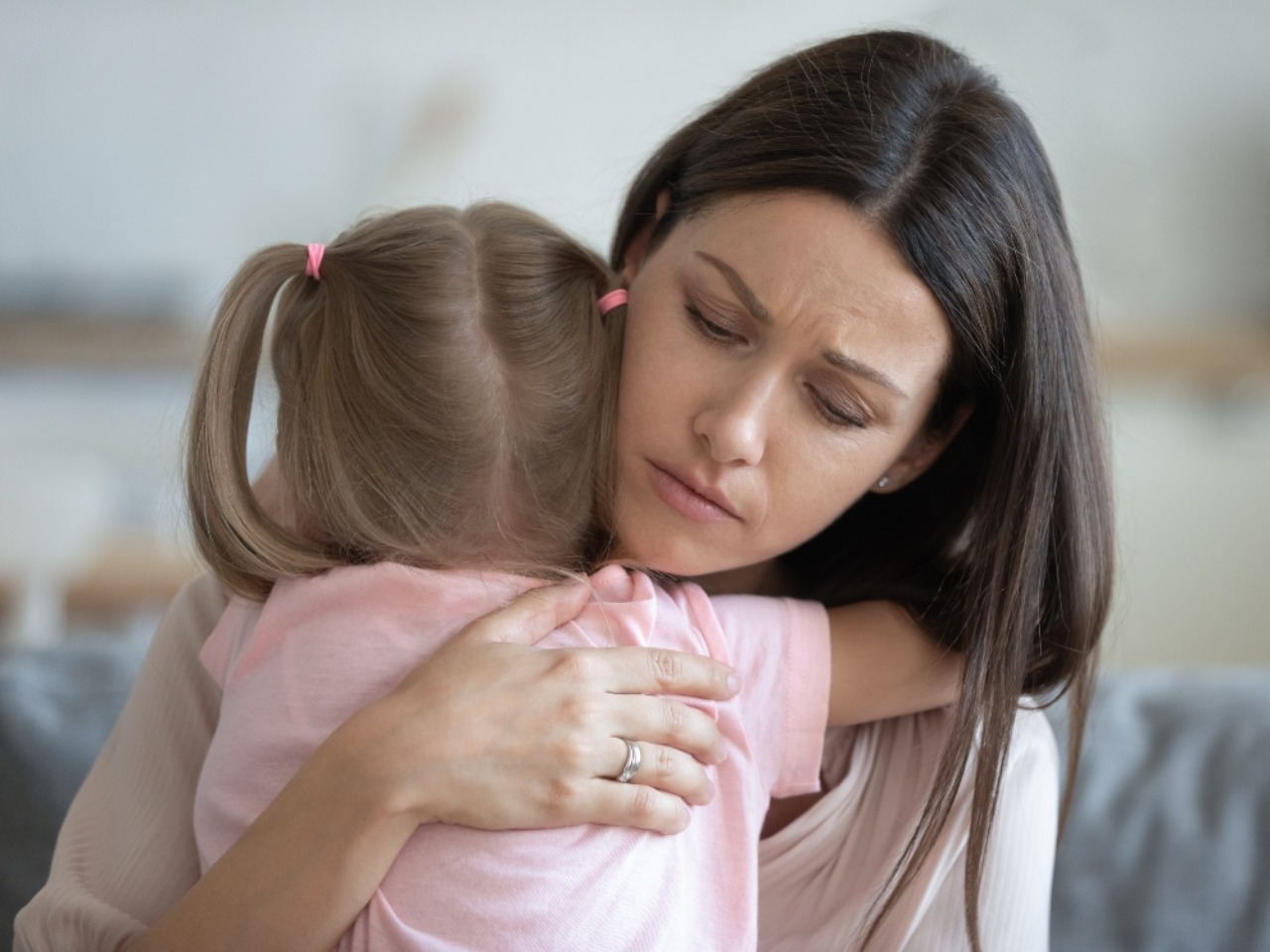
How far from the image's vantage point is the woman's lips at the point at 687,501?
1.11 m

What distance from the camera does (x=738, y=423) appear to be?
3.46ft

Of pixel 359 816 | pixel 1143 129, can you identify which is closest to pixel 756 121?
pixel 359 816

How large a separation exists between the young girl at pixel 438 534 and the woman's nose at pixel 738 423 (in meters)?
0.11

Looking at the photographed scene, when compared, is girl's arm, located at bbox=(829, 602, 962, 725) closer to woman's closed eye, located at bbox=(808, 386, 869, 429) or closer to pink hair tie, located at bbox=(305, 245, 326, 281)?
woman's closed eye, located at bbox=(808, 386, 869, 429)

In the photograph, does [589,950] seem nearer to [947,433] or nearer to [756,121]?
[947,433]

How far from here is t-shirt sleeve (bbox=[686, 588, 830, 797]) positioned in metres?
1.11

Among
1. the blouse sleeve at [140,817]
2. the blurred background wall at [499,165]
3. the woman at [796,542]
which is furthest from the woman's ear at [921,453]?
the blurred background wall at [499,165]

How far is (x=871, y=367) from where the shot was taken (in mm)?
1077


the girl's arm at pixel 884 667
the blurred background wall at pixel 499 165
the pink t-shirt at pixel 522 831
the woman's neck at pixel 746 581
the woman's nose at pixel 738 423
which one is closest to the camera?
the pink t-shirt at pixel 522 831

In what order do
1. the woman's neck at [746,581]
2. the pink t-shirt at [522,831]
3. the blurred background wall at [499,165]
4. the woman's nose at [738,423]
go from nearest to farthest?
the pink t-shirt at [522,831]
the woman's nose at [738,423]
the woman's neck at [746,581]
the blurred background wall at [499,165]

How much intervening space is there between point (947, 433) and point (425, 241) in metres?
0.53

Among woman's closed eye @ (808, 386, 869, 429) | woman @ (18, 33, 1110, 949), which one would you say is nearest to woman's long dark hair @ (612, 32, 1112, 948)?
woman @ (18, 33, 1110, 949)

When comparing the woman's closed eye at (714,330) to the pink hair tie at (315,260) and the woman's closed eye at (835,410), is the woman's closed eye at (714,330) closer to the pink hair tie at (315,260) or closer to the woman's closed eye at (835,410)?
the woman's closed eye at (835,410)

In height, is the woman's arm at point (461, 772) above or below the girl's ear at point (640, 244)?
below
